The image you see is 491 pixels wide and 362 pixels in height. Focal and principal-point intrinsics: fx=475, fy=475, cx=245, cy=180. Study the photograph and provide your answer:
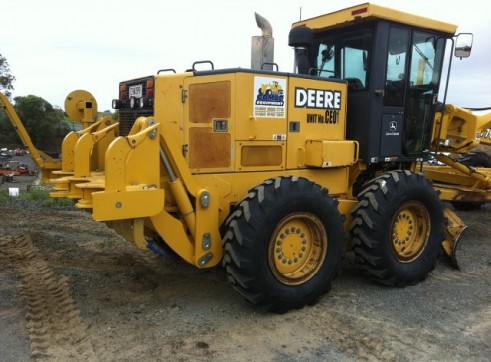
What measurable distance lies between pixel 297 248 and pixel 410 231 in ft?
5.02

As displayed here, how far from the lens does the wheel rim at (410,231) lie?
4.97 m

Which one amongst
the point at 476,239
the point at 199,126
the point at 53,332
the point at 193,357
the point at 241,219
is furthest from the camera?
the point at 476,239

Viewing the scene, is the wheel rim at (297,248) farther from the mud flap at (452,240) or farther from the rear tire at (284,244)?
the mud flap at (452,240)

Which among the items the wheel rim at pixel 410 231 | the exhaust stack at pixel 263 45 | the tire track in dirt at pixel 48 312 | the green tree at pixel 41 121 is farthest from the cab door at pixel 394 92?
the green tree at pixel 41 121

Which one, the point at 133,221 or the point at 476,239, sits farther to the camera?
the point at 476,239

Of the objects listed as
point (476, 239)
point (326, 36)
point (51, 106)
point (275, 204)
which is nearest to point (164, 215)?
point (275, 204)

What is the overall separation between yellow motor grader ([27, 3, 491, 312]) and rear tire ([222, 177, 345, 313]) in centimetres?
1

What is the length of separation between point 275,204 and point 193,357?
138 centimetres

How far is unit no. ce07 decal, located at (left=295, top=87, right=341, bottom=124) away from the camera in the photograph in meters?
4.75

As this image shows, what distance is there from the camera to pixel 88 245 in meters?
6.04

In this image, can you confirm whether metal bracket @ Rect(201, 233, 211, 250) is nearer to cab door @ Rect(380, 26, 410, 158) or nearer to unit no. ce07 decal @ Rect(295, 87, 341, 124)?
unit no. ce07 decal @ Rect(295, 87, 341, 124)

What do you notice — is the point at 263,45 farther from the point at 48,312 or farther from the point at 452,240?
the point at 48,312

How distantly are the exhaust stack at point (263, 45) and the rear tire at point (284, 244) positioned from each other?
2.93 meters

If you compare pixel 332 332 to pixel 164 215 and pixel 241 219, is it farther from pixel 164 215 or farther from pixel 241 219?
pixel 164 215
